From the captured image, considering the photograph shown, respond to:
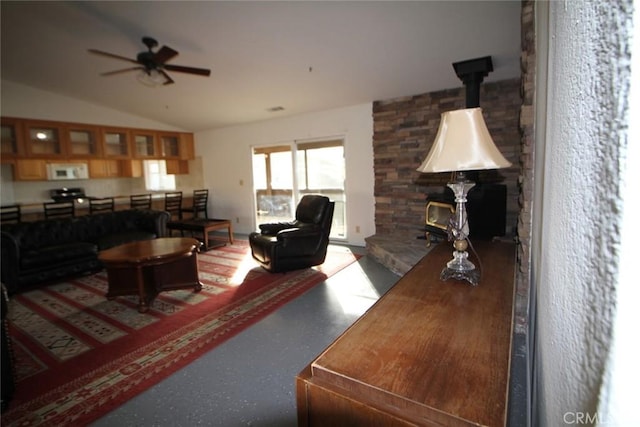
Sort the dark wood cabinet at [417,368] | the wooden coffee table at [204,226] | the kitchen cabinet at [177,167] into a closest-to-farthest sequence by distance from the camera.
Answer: the dark wood cabinet at [417,368], the wooden coffee table at [204,226], the kitchen cabinet at [177,167]

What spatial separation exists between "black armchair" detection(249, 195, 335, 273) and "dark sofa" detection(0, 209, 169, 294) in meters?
1.80

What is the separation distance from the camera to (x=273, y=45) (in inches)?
140

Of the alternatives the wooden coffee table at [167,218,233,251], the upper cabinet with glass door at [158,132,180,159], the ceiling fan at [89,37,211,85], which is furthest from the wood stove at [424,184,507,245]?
the upper cabinet with glass door at [158,132,180,159]

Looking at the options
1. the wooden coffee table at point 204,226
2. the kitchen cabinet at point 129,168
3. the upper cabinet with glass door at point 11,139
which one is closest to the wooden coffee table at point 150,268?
the wooden coffee table at point 204,226

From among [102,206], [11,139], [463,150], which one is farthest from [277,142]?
[463,150]

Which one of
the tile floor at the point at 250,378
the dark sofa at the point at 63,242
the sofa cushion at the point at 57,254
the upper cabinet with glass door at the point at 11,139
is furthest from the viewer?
the upper cabinet with glass door at the point at 11,139

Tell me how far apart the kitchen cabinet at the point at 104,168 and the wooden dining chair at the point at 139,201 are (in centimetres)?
115

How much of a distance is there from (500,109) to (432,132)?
33.5 inches

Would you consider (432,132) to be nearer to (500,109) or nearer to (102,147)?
(500,109)

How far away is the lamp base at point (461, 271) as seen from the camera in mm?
1359

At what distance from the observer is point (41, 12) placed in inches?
135

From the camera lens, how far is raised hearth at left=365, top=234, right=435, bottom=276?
3.71 m

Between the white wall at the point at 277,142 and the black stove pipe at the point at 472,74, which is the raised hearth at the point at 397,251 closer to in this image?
the white wall at the point at 277,142

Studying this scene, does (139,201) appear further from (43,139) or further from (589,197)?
(589,197)
